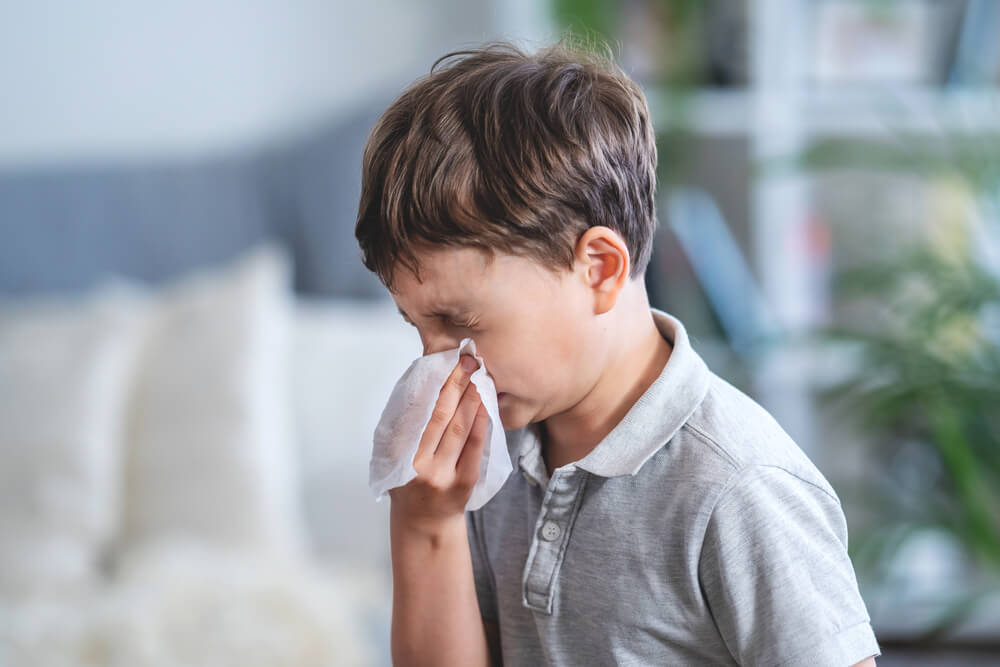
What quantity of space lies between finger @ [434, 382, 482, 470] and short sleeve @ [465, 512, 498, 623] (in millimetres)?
87

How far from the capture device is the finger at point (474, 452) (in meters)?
0.59

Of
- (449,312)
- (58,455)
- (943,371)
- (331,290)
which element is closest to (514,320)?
(449,312)

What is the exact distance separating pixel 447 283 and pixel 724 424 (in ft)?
0.54

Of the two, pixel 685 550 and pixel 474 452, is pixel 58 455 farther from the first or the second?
pixel 685 550

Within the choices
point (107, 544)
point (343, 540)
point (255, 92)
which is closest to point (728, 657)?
point (343, 540)

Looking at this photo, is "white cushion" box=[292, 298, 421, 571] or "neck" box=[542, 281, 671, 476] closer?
"neck" box=[542, 281, 671, 476]

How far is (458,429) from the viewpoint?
23.3 inches

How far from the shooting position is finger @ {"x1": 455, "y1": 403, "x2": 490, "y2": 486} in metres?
0.59

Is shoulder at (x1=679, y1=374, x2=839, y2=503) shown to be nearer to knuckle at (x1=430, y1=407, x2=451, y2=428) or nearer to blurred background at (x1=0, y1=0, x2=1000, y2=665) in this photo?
knuckle at (x1=430, y1=407, x2=451, y2=428)

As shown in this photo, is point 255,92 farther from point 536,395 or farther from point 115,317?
point 536,395

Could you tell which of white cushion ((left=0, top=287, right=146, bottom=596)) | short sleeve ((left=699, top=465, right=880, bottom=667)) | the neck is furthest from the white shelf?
short sleeve ((left=699, top=465, right=880, bottom=667))

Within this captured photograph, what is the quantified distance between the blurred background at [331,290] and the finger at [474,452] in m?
0.81

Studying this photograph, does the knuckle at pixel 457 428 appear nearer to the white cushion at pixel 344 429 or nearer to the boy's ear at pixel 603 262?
the boy's ear at pixel 603 262

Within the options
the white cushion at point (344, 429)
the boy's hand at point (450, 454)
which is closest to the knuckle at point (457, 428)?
the boy's hand at point (450, 454)
